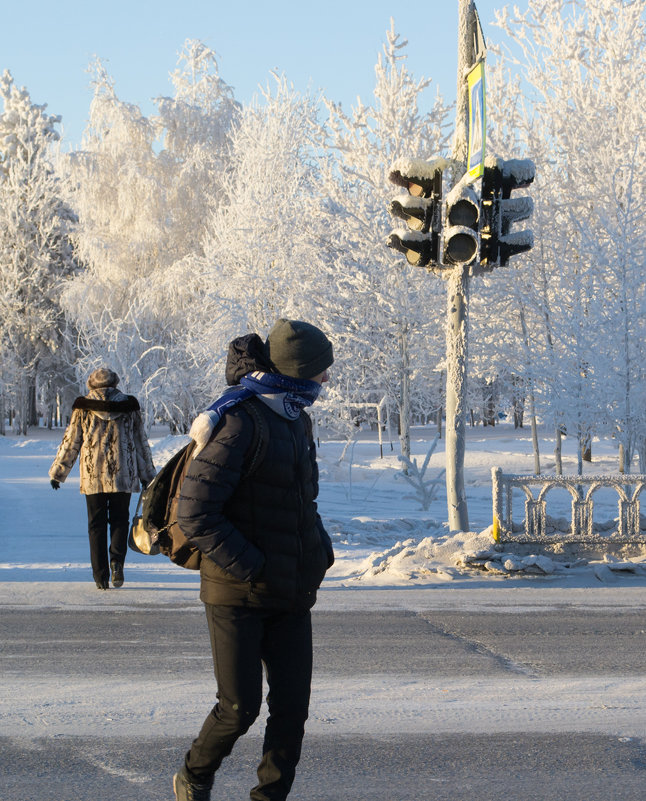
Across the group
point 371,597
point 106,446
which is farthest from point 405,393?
point 106,446

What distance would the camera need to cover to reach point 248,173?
84.8 feet

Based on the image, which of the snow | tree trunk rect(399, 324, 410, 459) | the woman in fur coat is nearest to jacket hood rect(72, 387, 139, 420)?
the woman in fur coat

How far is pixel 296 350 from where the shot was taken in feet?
10.4

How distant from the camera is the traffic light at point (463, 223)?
8.88 meters

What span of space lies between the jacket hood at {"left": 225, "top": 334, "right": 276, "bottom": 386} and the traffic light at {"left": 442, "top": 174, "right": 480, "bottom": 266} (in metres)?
6.02

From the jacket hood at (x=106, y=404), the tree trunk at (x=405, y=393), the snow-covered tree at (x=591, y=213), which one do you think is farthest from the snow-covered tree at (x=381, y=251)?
the jacket hood at (x=106, y=404)

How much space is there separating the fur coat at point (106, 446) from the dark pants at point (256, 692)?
15.5ft

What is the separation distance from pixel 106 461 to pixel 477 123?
15.5 ft

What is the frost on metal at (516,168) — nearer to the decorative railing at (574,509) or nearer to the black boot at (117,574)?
the decorative railing at (574,509)

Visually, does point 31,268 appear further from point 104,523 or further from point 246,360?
point 246,360

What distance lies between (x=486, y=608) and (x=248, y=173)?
20465 millimetres

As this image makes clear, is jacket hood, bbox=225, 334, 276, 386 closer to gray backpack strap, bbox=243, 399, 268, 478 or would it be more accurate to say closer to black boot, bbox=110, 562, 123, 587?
gray backpack strap, bbox=243, 399, 268, 478

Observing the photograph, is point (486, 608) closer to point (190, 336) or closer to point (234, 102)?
point (190, 336)

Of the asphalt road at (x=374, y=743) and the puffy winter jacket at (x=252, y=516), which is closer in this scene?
the puffy winter jacket at (x=252, y=516)
